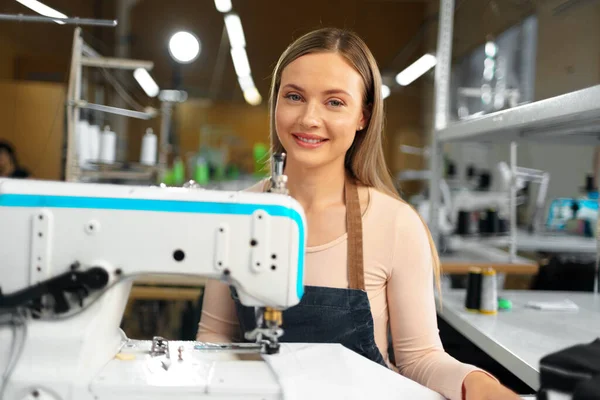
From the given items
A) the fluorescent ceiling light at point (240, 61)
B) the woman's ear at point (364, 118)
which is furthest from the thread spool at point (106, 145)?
the fluorescent ceiling light at point (240, 61)

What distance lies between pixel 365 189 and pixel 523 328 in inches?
26.2

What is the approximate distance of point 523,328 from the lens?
173 cm

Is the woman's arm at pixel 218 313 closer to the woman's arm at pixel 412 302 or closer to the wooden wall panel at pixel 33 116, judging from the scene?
the woman's arm at pixel 412 302

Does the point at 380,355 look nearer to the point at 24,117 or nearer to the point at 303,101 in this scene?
the point at 303,101

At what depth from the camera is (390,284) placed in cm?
136

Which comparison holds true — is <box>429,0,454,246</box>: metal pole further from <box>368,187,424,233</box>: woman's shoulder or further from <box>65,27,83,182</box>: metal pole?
<box>65,27,83,182</box>: metal pole

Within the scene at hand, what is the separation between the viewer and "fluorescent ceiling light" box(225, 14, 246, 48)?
23.0 feet

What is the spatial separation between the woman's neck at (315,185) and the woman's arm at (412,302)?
0.17 meters

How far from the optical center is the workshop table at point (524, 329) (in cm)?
146

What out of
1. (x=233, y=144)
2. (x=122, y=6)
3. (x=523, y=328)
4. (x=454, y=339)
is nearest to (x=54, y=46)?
(x=454, y=339)

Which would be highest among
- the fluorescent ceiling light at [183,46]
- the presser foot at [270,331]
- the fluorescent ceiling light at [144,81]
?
the fluorescent ceiling light at [144,81]

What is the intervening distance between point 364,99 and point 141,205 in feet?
2.08

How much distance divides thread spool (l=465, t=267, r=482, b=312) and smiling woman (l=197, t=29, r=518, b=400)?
56 centimetres

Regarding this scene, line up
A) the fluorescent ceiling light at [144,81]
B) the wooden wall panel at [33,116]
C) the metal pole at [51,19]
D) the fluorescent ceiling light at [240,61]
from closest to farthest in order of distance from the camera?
the metal pole at [51,19], the wooden wall panel at [33,116], the fluorescent ceiling light at [144,81], the fluorescent ceiling light at [240,61]
